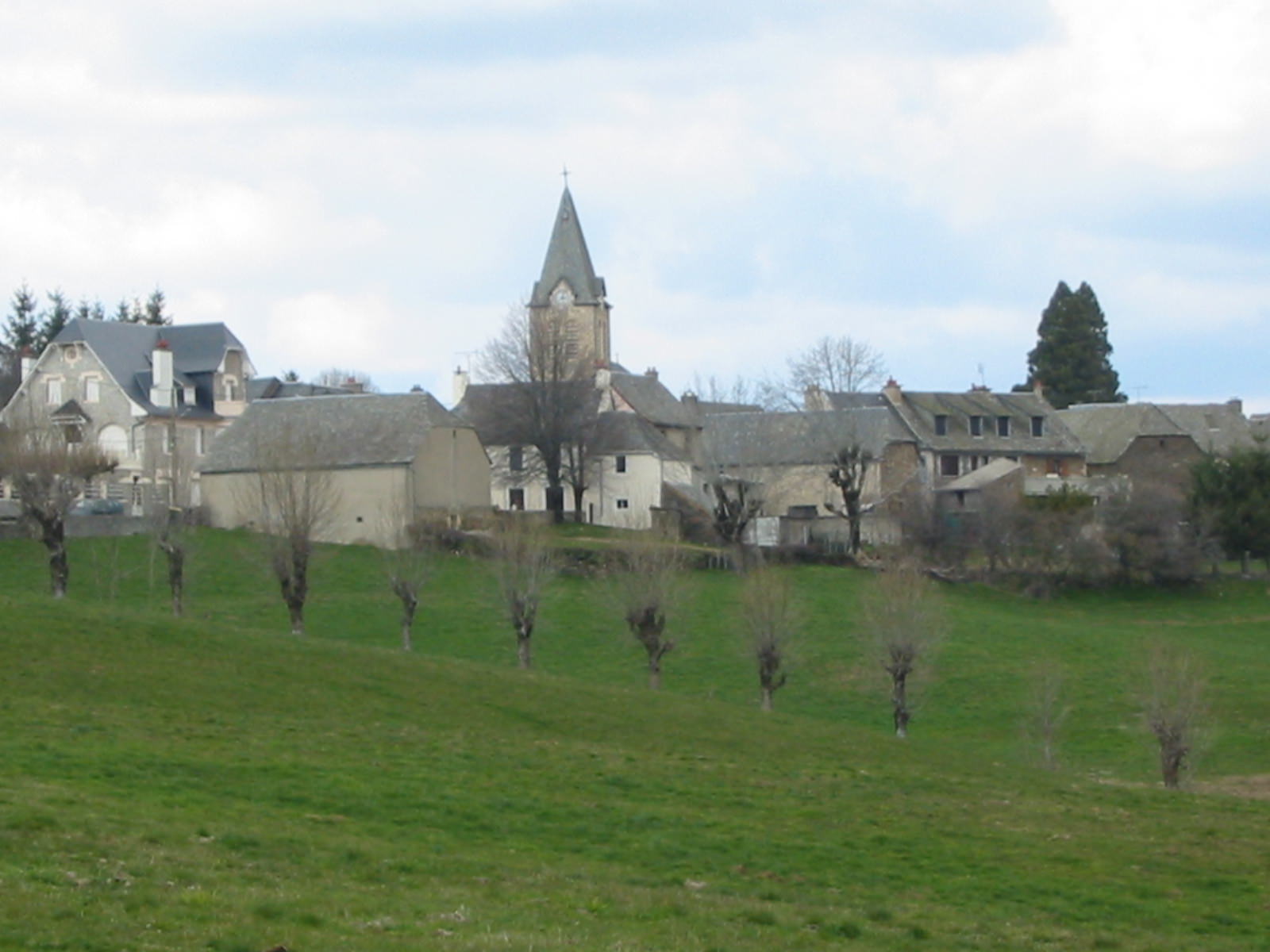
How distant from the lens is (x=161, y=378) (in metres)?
79.4

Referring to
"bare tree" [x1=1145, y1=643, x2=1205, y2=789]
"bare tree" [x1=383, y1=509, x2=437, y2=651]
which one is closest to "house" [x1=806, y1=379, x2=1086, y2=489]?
"bare tree" [x1=383, y1=509, x2=437, y2=651]

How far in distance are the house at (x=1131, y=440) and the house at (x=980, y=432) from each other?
235cm

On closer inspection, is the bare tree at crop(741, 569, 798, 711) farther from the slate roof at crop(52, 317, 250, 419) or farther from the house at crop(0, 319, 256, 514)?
the slate roof at crop(52, 317, 250, 419)

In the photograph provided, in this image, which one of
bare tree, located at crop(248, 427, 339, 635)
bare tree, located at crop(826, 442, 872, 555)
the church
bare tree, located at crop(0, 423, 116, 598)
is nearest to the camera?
bare tree, located at crop(248, 427, 339, 635)

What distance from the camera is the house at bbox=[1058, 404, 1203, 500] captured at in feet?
328

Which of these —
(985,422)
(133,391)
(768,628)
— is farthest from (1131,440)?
(768,628)

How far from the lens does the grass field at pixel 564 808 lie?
49.8 ft

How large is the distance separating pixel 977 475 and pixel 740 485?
22709 mm

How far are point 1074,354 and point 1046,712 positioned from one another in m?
95.0

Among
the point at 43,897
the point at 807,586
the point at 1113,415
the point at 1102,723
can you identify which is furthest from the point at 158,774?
the point at 1113,415

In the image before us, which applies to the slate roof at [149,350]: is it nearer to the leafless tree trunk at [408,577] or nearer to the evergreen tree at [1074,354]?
the leafless tree trunk at [408,577]

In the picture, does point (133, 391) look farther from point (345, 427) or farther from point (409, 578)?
point (409, 578)

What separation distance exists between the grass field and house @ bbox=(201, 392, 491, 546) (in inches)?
868

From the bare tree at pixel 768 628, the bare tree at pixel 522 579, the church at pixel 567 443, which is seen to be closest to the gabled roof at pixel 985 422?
the church at pixel 567 443
